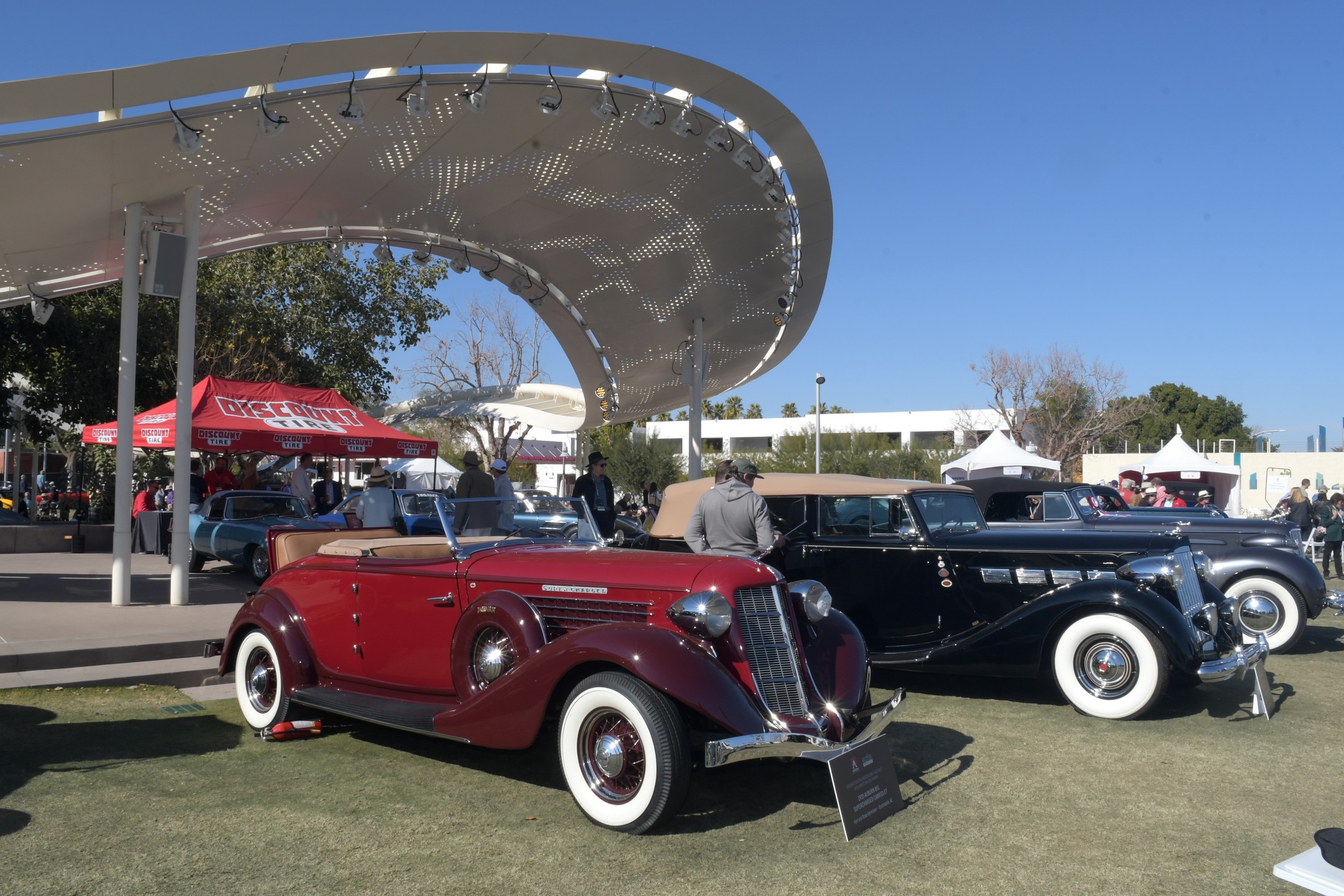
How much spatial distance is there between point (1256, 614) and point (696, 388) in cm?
944

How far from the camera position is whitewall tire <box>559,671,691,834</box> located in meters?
3.67

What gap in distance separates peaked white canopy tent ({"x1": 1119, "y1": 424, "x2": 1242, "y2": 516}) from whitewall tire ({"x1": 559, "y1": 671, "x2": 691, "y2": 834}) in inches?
855

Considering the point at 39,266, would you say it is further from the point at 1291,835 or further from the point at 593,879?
the point at 1291,835

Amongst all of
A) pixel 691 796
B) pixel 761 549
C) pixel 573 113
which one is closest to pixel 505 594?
pixel 691 796

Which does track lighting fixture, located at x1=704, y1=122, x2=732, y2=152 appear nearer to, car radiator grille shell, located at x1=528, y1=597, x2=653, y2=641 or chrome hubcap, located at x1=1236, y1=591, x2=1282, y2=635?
chrome hubcap, located at x1=1236, y1=591, x2=1282, y2=635

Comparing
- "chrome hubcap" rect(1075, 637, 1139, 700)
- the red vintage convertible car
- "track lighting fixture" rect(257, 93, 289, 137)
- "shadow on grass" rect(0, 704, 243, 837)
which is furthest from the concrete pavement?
"chrome hubcap" rect(1075, 637, 1139, 700)

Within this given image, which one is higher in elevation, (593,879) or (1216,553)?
(1216,553)

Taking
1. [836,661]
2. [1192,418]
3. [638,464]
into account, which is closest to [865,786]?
[836,661]

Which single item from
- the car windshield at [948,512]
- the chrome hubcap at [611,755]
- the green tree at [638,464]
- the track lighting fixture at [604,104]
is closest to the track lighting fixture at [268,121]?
the track lighting fixture at [604,104]

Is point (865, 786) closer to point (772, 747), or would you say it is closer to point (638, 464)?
point (772, 747)

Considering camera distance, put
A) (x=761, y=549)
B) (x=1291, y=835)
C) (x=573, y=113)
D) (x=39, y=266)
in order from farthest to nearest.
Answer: (x=39, y=266)
(x=573, y=113)
(x=761, y=549)
(x=1291, y=835)

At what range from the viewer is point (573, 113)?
31.9 ft

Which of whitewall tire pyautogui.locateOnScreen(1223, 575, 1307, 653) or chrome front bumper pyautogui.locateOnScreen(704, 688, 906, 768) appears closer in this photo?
chrome front bumper pyautogui.locateOnScreen(704, 688, 906, 768)

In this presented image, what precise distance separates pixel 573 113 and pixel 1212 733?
783 cm
